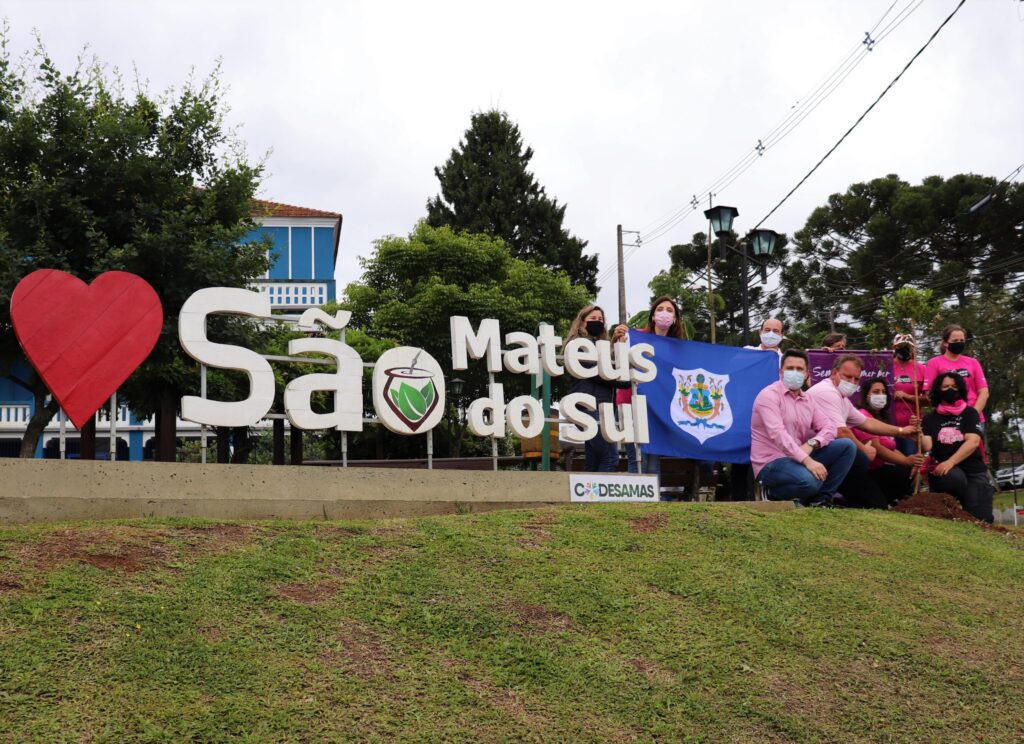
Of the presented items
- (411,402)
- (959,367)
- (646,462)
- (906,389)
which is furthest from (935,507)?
(411,402)

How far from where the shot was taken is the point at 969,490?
11.0 metres

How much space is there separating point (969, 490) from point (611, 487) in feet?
12.8

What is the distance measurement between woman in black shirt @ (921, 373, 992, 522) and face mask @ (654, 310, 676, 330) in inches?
113

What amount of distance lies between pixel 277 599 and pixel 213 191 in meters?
15.4

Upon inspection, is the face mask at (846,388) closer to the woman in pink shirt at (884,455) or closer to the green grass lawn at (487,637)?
the woman in pink shirt at (884,455)

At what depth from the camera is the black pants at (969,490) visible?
11.0 m

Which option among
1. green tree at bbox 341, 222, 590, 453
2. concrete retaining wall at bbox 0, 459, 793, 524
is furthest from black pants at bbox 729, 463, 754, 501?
green tree at bbox 341, 222, 590, 453

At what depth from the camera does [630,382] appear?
11.3m

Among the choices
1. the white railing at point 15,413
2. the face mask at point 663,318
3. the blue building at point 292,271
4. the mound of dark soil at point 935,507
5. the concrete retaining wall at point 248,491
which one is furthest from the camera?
the blue building at point 292,271

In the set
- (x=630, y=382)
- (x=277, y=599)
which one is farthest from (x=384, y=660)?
(x=630, y=382)

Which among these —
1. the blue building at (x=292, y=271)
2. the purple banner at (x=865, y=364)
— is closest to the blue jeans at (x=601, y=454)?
the purple banner at (x=865, y=364)

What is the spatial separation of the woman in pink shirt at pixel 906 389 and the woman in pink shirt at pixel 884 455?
8 centimetres

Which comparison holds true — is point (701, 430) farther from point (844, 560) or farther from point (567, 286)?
point (567, 286)

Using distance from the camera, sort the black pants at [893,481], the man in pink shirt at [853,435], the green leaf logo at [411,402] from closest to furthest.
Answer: the green leaf logo at [411,402] < the man in pink shirt at [853,435] < the black pants at [893,481]
